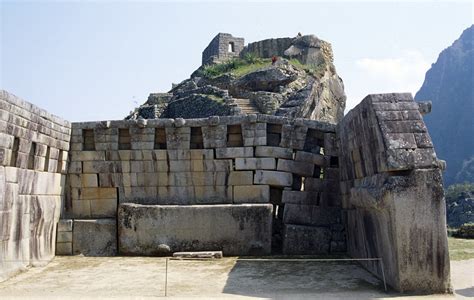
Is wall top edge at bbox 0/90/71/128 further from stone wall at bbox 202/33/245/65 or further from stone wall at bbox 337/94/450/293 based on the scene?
stone wall at bbox 202/33/245/65

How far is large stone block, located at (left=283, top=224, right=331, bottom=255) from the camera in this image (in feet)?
35.3

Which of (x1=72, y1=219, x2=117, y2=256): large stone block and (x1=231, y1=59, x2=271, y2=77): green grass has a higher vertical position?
(x1=231, y1=59, x2=271, y2=77): green grass

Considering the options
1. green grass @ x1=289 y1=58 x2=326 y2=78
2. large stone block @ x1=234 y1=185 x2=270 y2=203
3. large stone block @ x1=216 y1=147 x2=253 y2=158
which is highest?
green grass @ x1=289 y1=58 x2=326 y2=78

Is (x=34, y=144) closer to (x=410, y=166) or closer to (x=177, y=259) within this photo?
(x=177, y=259)

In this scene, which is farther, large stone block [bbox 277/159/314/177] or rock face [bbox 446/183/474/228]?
rock face [bbox 446/183/474/228]

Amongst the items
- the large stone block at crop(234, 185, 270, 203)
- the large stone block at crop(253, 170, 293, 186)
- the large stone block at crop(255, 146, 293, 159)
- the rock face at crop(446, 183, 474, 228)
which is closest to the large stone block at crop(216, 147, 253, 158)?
the large stone block at crop(255, 146, 293, 159)

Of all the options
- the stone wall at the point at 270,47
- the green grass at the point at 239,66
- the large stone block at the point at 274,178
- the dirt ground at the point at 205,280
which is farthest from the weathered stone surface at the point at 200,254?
the stone wall at the point at 270,47

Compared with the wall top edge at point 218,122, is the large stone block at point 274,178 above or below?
below

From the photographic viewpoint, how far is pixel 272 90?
2889cm

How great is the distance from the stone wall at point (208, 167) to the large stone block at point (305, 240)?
0.23 metres

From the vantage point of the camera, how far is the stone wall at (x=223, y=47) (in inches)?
1697

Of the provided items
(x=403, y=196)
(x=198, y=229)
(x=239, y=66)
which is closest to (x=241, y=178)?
(x=198, y=229)

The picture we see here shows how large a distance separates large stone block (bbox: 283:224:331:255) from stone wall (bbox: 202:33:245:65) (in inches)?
1301

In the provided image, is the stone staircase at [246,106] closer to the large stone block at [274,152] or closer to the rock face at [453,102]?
the large stone block at [274,152]
